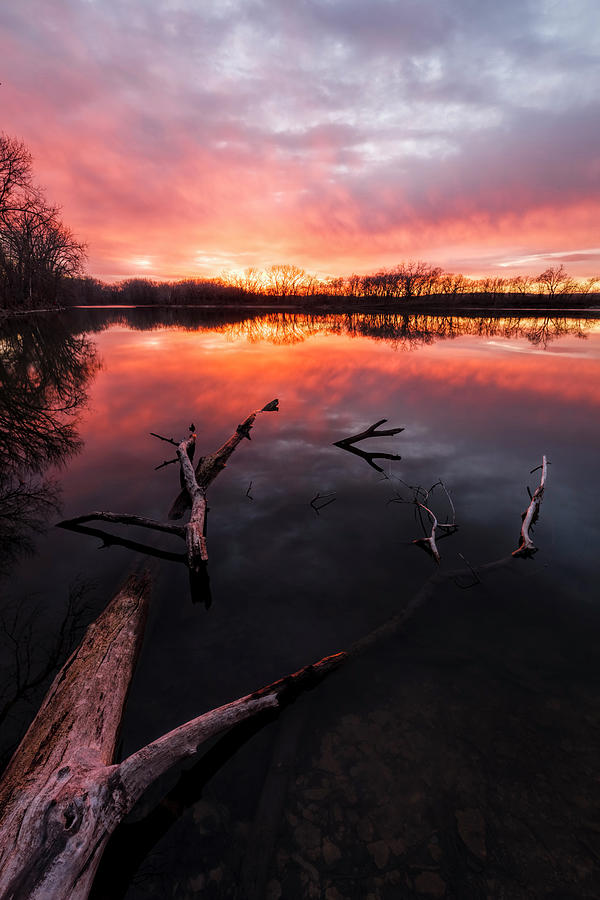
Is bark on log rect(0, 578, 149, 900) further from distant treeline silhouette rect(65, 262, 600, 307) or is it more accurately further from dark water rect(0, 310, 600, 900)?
distant treeline silhouette rect(65, 262, 600, 307)

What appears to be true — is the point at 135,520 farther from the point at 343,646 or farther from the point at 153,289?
the point at 153,289

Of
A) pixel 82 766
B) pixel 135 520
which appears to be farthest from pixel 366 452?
pixel 82 766

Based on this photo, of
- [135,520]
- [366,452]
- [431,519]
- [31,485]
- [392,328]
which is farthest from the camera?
[392,328]

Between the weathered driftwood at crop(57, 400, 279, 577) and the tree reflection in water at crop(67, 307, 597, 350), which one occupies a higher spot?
the tree reflection in water at crop(67, 307, 597, 350)

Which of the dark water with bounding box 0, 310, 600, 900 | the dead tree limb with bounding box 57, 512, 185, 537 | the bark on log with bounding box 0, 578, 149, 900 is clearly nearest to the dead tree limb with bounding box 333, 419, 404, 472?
the dark water with bounding box 0, 310, 600, 900

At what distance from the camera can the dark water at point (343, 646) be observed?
107 inches

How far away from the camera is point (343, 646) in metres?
4.57

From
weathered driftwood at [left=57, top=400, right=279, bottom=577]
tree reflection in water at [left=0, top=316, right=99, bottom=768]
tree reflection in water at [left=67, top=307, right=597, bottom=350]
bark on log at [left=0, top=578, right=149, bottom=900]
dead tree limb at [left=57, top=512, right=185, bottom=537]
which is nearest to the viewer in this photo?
bark on log at [left=0, top=578, right=149, bottom=900]

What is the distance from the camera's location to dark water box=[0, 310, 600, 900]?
2.73 metres

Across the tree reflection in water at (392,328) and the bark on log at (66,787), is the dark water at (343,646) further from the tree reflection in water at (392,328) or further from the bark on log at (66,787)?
the tree reflection in water at (392,328)

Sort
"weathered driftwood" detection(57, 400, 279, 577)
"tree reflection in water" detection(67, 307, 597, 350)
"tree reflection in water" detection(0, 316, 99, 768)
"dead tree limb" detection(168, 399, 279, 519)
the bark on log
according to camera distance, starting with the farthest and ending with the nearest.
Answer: "tree reflection in water" detection(67, 307, 597, 350) → "dead tree limb" detection(168, 399, 279, 519) → "weathered driftwood" detection(57, 400, 279, 577) → "tree reflection in water" detection(0, 316, 99, 768) → the bark on log

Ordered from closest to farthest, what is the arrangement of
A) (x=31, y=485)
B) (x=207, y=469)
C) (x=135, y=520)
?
(x=135, y=520) < (x=31, y=485) < (x=207, y=469)

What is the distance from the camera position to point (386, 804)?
3031 mm

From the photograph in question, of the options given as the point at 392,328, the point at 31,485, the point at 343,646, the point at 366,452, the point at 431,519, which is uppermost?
the point at 392,328
